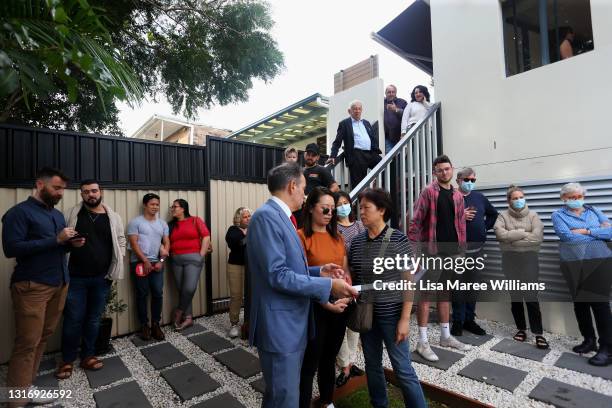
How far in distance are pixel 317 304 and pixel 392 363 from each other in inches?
22.0

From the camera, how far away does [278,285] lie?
152 centimetres

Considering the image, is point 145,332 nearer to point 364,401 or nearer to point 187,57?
point 364,401

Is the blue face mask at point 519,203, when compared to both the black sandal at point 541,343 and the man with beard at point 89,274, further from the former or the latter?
the man with beard at point 89,274

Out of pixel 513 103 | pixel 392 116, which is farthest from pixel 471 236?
pixel 392 116

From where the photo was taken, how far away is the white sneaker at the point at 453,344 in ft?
10.2

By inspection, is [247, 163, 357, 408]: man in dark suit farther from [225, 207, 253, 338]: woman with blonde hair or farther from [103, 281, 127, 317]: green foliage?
[103, 281, 127, 317]: green foliage

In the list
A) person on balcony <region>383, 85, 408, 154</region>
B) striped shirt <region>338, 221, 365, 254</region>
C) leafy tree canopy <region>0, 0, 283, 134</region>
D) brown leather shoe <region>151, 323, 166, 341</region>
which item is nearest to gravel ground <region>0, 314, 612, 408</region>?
brown leather shoe <region>151, 323, 166, 341</region>

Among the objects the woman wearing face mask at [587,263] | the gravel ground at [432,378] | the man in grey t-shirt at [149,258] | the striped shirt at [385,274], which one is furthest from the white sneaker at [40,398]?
the woman wearing face mask at [587,263]

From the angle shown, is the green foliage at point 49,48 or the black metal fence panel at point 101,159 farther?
the black metal fence panel at point 101,159

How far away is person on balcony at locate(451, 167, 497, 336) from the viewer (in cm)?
342

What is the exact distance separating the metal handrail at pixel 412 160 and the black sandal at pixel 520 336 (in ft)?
4.98

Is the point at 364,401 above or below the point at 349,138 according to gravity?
below

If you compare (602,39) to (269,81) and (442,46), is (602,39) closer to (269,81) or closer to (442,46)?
(442,46)

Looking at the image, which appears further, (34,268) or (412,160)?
(412,160)
